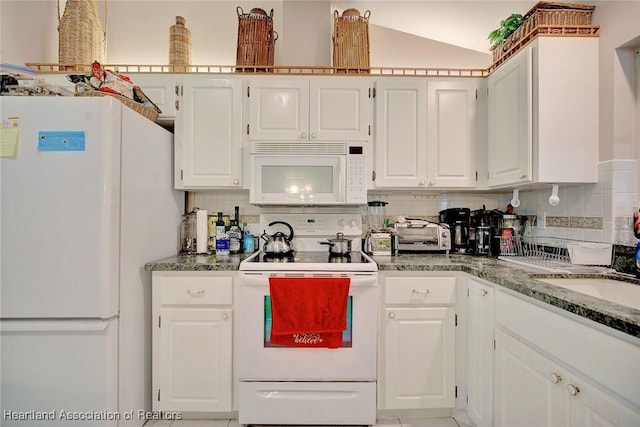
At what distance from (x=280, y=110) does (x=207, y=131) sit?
52 centimetres

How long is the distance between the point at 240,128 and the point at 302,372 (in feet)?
5.15

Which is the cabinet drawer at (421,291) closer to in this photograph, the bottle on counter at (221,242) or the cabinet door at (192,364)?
the cabinet door at (192,364)

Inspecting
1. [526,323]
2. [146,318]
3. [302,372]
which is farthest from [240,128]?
[526,323]

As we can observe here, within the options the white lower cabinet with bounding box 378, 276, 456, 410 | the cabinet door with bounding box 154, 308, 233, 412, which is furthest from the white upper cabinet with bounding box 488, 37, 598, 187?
the cabinet door with bounding box 154, 308, 233, 412

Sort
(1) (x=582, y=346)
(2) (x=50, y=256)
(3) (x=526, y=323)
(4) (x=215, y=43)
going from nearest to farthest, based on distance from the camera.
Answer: (1) (x=582, y=346)
(3) (x=526, y=323)
(2) (x=50, y=256)
(4) (x=215, y=43)

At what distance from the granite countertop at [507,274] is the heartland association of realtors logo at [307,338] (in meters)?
0.51

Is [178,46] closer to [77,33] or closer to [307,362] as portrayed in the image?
[77,33]

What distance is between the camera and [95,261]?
1.44 metres

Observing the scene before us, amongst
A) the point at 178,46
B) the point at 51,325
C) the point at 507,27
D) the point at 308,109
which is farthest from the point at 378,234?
the point at 178,46

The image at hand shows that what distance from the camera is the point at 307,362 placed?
5.54ft

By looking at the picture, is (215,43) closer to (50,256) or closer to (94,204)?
(94,204)

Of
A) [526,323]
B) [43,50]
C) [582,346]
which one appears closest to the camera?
[582,346]

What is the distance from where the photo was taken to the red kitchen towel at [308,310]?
1651 mm

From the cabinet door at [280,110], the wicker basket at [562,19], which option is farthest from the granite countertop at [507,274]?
the wicker basket at [562,19]
